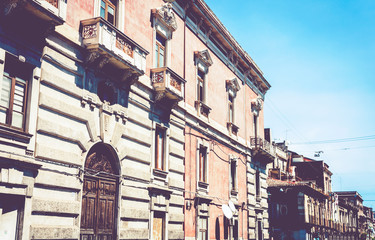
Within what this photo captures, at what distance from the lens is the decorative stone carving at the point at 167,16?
17.6 meters

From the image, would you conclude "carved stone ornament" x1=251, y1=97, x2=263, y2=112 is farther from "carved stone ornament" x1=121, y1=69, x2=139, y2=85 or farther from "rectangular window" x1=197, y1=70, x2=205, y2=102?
"carved stone ornament" x1=121, y1=69, x2=139, y2=85

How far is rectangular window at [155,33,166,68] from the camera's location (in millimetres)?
17953

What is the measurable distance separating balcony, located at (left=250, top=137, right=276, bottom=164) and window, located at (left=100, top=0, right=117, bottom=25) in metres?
15.6

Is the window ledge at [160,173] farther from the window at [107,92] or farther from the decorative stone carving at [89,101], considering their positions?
the decorative stone carving at [89,101]

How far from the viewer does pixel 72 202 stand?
1211 centimetres

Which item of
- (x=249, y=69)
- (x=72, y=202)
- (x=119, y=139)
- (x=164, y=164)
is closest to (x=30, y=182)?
(x=72, y=202)

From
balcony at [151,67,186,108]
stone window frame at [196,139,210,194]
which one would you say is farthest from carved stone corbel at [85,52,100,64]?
stone window frame at [196,139,210,194]

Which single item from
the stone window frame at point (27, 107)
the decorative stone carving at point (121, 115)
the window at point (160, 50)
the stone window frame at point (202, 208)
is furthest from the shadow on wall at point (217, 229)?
the stone window frame at point (27, 107)

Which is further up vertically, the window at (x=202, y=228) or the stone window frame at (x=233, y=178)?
the stone window frame at (x=233, y=178)

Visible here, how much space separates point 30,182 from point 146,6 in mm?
9029

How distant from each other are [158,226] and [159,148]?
306 centimetres

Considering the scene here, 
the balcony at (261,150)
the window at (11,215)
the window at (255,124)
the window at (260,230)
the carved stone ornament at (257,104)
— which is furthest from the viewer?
the window at (255,124)

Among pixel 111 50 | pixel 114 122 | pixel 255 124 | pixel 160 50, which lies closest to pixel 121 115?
pixel 114 122

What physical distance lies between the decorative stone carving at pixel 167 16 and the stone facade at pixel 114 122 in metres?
0.05
